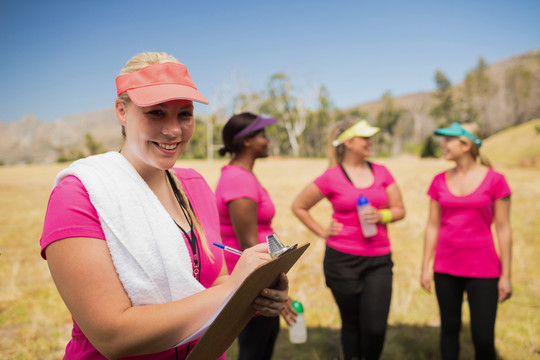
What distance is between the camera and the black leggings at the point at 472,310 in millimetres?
2963

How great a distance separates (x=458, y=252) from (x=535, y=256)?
549 cm

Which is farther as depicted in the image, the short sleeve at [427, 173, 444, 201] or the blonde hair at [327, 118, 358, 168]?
the blonde hair at [327, 118, 358, 168]

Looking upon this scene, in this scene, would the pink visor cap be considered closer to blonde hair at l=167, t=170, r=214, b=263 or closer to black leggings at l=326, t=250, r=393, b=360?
blonde hair at l=167, t=170, r=214, b=263

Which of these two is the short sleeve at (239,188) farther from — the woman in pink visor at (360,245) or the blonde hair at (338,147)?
the blonde hair at (338,147)

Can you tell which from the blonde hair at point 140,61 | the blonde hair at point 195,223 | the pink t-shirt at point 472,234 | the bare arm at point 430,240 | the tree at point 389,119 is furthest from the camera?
the tree at point 389,119

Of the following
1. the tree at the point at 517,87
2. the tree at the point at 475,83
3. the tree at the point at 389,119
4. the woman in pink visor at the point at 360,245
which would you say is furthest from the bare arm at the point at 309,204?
the tree at the point at 389,119

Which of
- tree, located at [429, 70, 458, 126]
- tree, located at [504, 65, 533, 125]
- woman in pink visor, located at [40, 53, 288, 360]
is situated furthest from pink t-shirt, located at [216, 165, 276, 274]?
tree, located at [504, 65, 533, 125]

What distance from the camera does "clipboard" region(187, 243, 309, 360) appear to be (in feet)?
3.69

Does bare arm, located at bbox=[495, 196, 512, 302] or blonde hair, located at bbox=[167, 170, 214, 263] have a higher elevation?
blonde hair, located at bbox=[167, 170, 214, 263]

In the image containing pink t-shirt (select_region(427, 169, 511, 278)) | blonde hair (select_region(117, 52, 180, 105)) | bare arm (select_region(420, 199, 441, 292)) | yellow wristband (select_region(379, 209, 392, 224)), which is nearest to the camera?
blonde hair (select_region(117, 52, 180, 105))

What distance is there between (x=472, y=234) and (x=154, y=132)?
9.34ft

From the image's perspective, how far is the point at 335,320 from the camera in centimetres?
486

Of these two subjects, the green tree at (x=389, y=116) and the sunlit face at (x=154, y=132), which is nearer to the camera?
the sunlit face at (x=154, y=132)

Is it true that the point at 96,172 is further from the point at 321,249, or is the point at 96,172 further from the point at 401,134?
the point at 401,134
